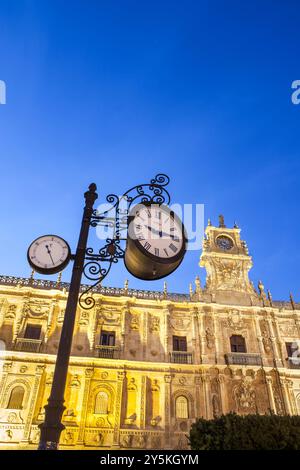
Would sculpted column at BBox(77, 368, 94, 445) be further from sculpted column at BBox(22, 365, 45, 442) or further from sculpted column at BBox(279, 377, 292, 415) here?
sculpted column at BBox(279, 377, 292, 415)

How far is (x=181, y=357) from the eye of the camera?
70.9ft

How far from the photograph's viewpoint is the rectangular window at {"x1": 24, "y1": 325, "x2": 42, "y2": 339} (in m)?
21.0

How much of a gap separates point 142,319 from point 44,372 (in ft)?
22.7

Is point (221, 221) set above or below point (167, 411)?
above

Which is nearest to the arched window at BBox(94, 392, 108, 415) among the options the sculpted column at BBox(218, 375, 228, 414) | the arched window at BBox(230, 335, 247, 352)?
the sculpted column at BBox(218, 375, 228, 414)

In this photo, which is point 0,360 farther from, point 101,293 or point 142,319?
point 142,319

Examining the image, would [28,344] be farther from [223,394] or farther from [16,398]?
[223,394]

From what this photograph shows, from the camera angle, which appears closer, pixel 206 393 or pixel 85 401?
pixel 85 401

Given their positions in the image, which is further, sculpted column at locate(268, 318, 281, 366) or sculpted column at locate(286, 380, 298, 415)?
sculpted column at locate(268, 318, 281, 366)

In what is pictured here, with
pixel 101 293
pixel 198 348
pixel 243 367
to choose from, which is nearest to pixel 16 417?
pixel 101 293

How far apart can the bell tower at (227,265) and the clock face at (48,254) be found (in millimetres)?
21217

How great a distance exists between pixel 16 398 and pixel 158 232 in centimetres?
1887

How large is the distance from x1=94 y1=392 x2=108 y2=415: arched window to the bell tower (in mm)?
9886

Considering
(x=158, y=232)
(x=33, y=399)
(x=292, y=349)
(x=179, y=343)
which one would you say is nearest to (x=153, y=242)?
(x=158, y=232)
